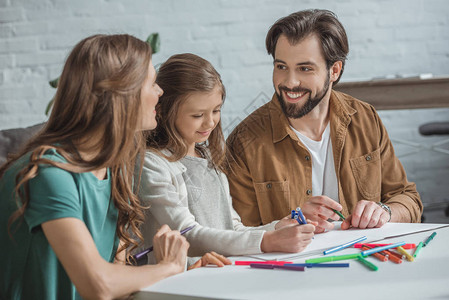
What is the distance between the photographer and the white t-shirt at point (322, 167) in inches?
65.6

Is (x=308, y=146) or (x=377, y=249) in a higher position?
(x=308, y=146)

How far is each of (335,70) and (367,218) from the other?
2.15 feet

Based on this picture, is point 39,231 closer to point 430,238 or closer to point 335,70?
point 430,238

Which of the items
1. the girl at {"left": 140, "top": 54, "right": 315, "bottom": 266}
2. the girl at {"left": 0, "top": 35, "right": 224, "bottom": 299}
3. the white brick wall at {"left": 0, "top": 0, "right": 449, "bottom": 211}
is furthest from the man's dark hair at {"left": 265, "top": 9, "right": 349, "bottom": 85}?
the white brick wall at {"left": 0, "top": 0, "right": 449, "bottom": 211}

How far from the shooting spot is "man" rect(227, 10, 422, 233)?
5.39 ft

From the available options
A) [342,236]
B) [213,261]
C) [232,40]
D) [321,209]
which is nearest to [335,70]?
[321,209]

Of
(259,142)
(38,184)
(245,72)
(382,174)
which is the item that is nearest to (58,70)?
(245,72)

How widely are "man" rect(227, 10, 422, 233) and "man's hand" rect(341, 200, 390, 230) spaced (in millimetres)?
299

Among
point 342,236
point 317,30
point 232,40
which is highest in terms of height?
point 232,40

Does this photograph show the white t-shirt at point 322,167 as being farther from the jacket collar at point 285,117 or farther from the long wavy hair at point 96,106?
the long wavy hair at point 96,106

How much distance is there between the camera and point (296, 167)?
164 centimetres

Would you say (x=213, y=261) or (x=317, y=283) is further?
(x=213, y=261)

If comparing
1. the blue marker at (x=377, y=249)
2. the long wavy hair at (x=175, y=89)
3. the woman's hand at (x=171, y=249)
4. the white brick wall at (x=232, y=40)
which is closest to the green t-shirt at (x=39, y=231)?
the woman's hand at (x=171, y=249)

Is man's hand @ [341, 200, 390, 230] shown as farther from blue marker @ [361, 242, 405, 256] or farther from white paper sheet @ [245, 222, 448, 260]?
blue marker @ [361, 242, 405, 256]
